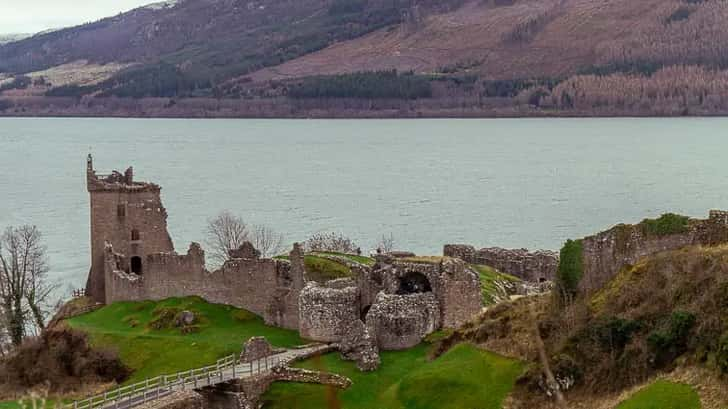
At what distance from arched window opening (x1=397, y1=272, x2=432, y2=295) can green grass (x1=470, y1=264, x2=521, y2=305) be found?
107 inches

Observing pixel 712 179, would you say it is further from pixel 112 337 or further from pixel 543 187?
pixel 112 337

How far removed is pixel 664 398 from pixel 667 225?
758 centimetres

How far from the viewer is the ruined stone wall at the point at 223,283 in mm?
47219

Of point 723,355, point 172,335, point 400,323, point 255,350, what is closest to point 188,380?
point 255,350

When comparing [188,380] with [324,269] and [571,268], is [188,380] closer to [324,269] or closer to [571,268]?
[324,269]

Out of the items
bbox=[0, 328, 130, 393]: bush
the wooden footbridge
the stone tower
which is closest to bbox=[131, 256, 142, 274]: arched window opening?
the stone tower

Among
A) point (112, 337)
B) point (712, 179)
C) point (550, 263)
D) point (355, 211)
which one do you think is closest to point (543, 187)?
point (712, 179)

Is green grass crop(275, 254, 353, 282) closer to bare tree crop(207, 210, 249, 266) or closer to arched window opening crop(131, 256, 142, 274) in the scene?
arched window opening crop(131, 256, 142, 274)

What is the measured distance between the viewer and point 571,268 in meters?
35.0

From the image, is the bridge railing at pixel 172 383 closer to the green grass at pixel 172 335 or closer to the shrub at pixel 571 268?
the green grass at pixel 172 335

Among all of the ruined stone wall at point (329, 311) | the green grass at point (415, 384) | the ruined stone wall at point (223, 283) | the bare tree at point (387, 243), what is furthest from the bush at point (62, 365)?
the bare tree at point (387, 243)

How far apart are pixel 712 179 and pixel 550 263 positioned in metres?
98.7

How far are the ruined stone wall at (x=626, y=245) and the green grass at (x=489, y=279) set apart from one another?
1024cm

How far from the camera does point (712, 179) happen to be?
149 metres
